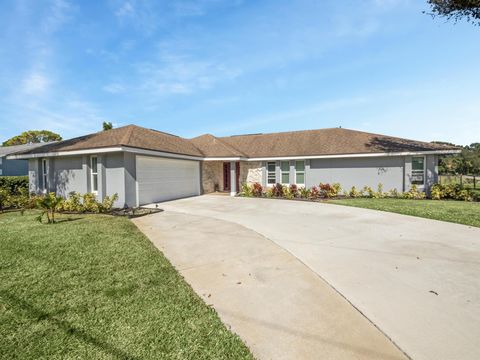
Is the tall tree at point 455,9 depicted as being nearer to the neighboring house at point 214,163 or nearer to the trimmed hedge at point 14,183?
the neighboring house at point 214,163

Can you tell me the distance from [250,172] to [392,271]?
15.5 metres

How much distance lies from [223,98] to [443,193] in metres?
16.0

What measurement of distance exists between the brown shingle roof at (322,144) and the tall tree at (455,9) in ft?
22.3

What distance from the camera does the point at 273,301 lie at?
336cm

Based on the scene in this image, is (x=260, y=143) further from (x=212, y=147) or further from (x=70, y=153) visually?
(x=70, y=153)

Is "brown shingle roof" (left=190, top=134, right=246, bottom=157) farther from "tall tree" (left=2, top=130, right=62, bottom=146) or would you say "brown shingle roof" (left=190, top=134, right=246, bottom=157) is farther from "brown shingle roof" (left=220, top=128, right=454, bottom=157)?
"tall tree" (left=2, top=130, right=62, bottom=146)

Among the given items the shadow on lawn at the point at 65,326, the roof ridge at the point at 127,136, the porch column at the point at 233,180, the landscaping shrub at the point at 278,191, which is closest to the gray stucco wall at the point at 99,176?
the roof ridge at the point at 127,136

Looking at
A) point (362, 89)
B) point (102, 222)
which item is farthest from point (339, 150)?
point (102, 222)

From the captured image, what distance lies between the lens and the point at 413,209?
10453 millimetres

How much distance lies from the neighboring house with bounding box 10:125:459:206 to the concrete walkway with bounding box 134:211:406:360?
7471 mm

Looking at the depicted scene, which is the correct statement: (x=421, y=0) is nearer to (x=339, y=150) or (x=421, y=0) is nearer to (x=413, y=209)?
(x=339, y=150)

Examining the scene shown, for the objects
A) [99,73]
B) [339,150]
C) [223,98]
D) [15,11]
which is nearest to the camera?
[15,11]

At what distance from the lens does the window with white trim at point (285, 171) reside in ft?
59.9

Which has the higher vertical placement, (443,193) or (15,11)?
(15,11)
